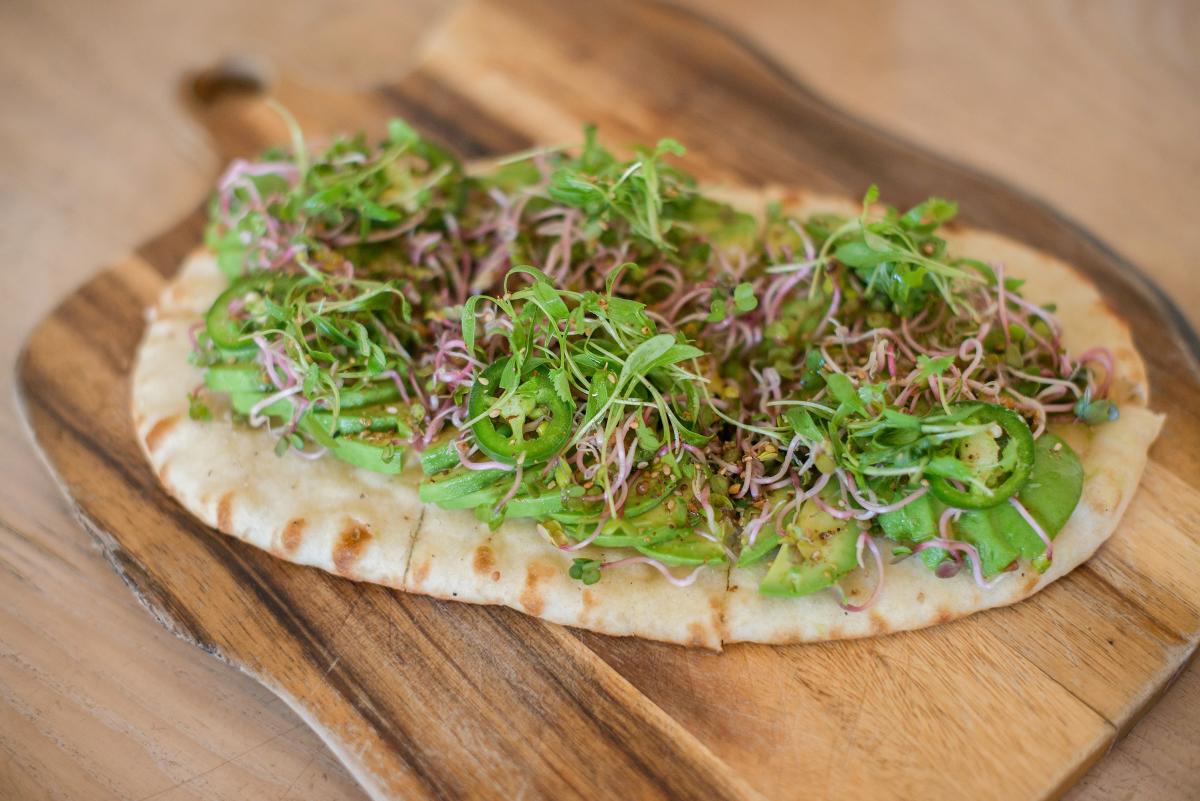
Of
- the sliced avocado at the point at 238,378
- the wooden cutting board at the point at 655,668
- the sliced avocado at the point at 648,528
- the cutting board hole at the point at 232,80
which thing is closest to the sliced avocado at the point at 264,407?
the sliced avocado at the point at 238,378

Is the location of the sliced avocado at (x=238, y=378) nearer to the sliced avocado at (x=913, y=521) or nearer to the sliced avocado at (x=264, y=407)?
the sliced avocado at (x=264, y=407)

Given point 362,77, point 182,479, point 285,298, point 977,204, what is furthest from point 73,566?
point 977,204

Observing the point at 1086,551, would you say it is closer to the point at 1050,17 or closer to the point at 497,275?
the point at 497,275

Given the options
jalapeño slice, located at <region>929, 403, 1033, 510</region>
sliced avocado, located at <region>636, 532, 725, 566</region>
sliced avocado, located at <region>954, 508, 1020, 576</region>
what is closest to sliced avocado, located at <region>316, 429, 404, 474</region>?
sliced avocado, located at <region>636, 532, 725, 566</region>

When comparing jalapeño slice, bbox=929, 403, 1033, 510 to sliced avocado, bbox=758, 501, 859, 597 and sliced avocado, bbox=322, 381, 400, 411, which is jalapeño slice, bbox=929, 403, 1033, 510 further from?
sliced avocado, bbox=322, 381, 400, 411

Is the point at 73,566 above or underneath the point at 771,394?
underneath
